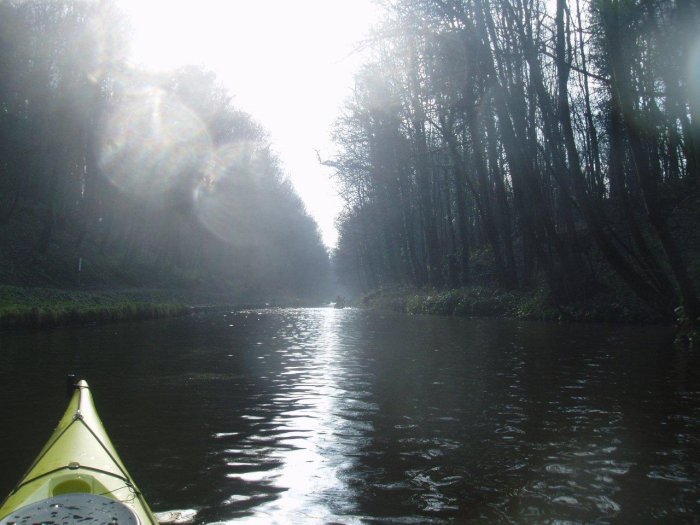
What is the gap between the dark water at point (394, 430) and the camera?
3574 mm

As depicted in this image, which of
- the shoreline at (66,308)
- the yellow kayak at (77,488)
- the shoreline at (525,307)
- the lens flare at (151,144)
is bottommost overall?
the yellow kayak at (77,488)

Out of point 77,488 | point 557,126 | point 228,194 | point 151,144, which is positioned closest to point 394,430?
point 77,488

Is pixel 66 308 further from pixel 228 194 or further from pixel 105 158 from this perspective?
pixel 228 194

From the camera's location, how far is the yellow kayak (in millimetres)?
2553

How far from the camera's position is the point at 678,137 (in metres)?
21.0

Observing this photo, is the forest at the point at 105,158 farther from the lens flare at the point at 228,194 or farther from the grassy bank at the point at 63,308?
the grassy bank at the point at 63,308

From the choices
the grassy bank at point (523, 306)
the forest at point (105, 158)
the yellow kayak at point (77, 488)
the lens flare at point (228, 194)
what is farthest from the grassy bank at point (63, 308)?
the yellow kayak at point (77, 488)

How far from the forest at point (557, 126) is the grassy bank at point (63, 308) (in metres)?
11.3

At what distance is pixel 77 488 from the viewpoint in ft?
9.70

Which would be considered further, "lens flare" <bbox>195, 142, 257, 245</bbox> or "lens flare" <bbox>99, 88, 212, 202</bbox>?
"lens flare" <bbox>195, 142, 257, 245</bbox>

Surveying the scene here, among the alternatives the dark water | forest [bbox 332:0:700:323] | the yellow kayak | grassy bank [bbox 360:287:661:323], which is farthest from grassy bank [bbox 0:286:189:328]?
the yellow kayak

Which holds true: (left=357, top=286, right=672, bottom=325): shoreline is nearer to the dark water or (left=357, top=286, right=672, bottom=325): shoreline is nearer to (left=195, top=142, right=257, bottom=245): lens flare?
the dark water

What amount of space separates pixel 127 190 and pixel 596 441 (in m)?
29.2

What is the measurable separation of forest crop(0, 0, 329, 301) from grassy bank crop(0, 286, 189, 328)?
390 cm
